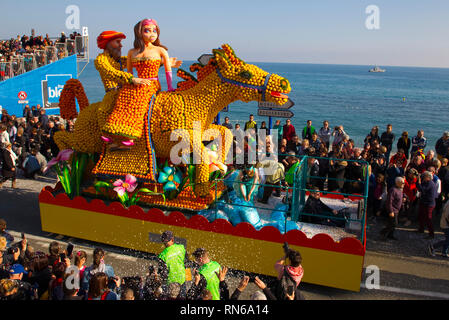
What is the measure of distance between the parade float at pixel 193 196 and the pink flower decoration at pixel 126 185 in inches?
0.6

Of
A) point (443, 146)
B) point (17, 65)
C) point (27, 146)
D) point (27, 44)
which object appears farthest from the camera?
point (27, 44)

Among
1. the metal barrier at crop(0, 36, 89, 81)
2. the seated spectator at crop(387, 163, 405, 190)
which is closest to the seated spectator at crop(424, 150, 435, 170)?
the seated spectator at crop(387, 163, 405, 190)

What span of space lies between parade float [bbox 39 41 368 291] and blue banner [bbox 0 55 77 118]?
10.7 metres

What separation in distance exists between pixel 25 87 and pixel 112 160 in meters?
12.2

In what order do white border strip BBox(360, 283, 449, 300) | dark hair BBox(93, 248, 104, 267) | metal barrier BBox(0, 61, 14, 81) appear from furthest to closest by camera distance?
metal barrier BBox(0, 61, 14, 81) < white border strip BBox(360, 283, 449, 300) < dark hair BBox(93, 248, 104, 267)

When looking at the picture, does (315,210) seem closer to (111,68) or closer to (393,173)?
(393,173)

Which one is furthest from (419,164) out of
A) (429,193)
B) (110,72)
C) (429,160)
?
(110,72)

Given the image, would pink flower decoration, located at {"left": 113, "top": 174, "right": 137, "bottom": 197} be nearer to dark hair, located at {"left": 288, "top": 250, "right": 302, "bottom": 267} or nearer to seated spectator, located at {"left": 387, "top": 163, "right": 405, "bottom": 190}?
dark hair, located at {"left": 288, "top": 250, "right": 302, "bottom": 267}

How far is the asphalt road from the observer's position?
5480 millimetres

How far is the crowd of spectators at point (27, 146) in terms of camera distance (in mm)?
9297

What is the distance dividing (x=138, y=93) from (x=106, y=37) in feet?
4.39

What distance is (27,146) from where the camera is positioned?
447 inches
